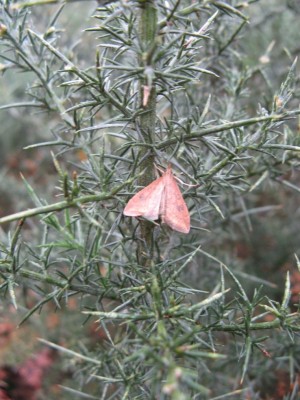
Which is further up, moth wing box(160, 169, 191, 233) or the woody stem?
the woody stem

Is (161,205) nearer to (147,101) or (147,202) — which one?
(147,202)

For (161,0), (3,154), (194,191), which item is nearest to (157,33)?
(161,0)

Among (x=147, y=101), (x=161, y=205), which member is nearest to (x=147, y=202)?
(x=161, y=205)

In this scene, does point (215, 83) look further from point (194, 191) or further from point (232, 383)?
point (232, 383)

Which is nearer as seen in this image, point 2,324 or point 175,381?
point 175,381

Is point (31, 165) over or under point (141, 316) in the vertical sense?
under

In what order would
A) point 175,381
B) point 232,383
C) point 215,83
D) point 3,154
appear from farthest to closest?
point 3,154
point 215,83
point 232,383
point 175,381
